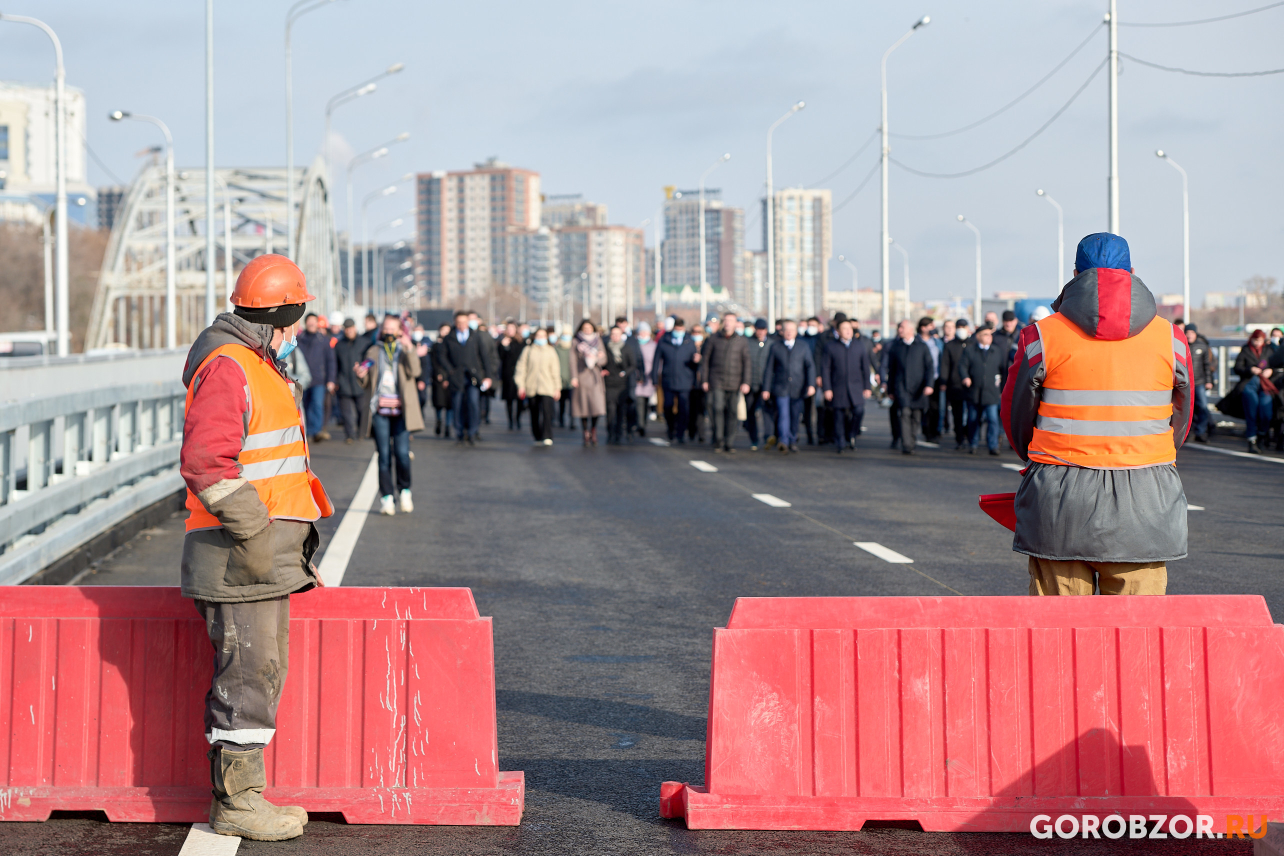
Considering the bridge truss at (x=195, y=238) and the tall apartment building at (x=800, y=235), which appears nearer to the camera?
the bridge truss at (x=195, y=238)

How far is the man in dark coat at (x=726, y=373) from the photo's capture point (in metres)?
22.7

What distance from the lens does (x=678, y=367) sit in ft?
80.9

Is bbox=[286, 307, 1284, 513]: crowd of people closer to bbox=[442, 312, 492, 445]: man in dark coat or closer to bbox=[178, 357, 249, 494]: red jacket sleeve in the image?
bbox=[442, 312, 492, 445]: man in dark coat

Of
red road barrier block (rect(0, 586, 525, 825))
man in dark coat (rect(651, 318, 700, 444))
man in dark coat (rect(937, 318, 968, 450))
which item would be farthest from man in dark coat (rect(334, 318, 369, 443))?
red road barrier block (rect(0, 586, 525, 825))

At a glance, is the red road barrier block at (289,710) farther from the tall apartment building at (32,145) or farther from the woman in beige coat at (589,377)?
the tall apartment building at (32,145)

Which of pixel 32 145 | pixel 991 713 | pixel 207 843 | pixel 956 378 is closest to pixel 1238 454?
pixel 956 378

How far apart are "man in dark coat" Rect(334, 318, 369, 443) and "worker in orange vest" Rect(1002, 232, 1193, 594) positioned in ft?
65.7

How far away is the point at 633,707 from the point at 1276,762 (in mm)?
2709

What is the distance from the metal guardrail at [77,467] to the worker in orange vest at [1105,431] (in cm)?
581

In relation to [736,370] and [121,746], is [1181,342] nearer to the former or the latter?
[121,746]

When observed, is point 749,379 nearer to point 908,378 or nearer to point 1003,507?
point 908,378

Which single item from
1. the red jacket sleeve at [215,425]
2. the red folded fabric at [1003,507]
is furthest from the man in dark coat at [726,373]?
the red jacket sleeve at [215,425]

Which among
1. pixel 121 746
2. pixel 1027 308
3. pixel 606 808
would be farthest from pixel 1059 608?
pixel 1027 308

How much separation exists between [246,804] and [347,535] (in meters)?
7.95
